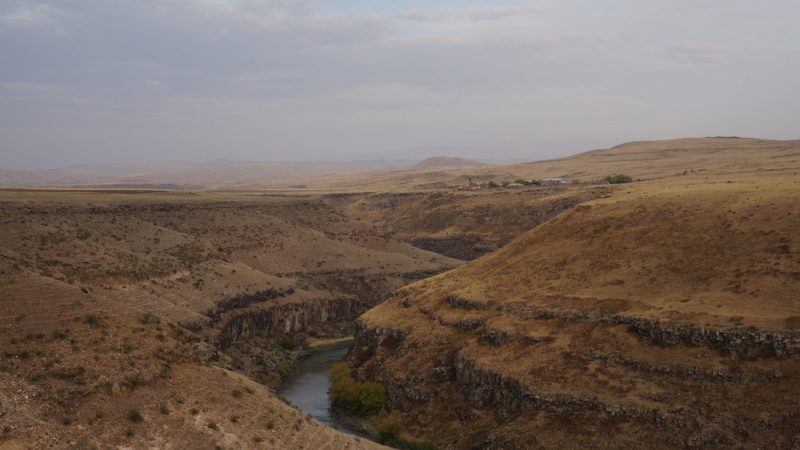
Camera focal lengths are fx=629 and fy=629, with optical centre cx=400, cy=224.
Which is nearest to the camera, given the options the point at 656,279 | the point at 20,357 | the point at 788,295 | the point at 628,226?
the point at 20,357

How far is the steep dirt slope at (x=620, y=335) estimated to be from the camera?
35562 millimetres

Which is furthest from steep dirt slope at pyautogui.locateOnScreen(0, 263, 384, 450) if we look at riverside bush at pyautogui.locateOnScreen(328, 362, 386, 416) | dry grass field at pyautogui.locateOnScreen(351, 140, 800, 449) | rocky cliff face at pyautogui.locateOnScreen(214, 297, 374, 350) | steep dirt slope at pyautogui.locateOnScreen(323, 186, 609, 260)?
steep dirt slope at pyautogui.locateOnScreen(323, 186, 609, 260)

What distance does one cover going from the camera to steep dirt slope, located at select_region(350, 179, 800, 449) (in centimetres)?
3556

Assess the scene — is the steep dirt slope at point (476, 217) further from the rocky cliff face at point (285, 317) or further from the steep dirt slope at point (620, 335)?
the steep dirt slope at point (620, 335)

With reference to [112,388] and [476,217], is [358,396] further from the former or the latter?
[476,217]

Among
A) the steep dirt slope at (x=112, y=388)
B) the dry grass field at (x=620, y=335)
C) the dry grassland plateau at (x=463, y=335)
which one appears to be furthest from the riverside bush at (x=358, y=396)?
the steep dirt slope at (x=112, y=388)

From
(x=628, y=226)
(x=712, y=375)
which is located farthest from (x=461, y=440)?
(x=628, y=226)

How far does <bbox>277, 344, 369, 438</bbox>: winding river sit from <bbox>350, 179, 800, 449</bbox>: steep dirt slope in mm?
4703

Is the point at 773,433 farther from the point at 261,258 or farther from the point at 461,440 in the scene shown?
the point at 261,258

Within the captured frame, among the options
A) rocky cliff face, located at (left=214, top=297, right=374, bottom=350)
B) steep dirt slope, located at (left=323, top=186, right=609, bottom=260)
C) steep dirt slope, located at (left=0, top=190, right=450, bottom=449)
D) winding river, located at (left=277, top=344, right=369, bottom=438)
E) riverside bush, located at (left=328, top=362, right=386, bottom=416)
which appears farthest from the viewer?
steep dirt slope, located at (left=323, top=186, right=609, bottom=260)

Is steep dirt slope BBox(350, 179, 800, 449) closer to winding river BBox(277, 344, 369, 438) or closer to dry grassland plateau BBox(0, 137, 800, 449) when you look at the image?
dry grassland plateau BBox(0, 137, 800, 449)

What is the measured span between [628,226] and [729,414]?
25.9 metres

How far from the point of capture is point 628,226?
5775 centimetres

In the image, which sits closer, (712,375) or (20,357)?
(20,357)
